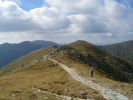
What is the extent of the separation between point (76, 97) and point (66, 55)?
196 feet

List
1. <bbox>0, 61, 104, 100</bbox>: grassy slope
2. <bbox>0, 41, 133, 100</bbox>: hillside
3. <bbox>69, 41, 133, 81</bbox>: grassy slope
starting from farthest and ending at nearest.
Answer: <bbox>69, 41, 133, 81</bbox>: grassy slope < <bbox>0, 41, 133, 100</bbox>: hillside < <bbox>0, 61, 104, 100</bbox>: grassy slope

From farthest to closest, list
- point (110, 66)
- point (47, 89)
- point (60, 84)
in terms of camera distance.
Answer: point (110, 66) → point (60, 84) → point (47, 89)

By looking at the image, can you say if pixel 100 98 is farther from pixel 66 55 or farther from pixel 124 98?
pixel 66 55

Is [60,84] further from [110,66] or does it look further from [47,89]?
[110,66]

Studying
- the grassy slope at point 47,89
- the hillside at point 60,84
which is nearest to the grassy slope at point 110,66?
the hillside at point 60,84

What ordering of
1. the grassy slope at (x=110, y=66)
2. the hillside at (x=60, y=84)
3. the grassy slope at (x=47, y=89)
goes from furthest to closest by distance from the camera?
the grassy slope at (x=110, y=66)
the hillside at (x=60, y=84)
the grassy slope at (x=47, y=89)

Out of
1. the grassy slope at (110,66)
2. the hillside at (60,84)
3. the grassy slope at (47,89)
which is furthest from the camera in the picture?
the grassy slope at (110,66)

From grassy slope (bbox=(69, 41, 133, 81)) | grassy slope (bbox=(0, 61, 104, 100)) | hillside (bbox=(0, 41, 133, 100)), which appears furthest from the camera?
A: grassy slope (bbox=(69, 41, 133, 81))

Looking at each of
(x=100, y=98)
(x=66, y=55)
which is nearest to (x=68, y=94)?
(x=100, y=98)

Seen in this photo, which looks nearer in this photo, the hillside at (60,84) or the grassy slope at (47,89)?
the grassy slope at (47,89)

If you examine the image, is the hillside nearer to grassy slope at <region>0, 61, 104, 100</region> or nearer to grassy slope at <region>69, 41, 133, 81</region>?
grassy slope at <region>0, 61, 104, 100</region>

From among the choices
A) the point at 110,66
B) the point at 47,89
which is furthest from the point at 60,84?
the point at 110,66

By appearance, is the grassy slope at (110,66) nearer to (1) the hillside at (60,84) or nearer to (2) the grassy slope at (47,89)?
(1) the hillside at (60,84)

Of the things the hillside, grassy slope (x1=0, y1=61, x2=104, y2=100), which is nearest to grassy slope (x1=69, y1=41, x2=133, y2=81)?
the hillside
